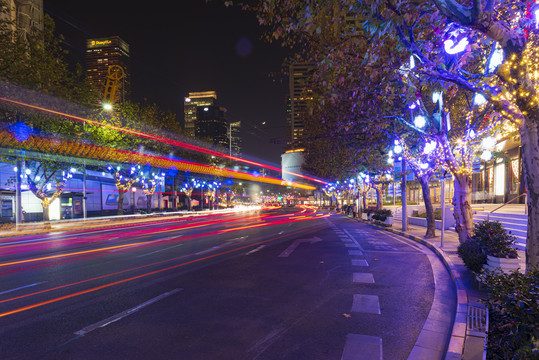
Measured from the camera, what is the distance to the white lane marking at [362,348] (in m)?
4.17

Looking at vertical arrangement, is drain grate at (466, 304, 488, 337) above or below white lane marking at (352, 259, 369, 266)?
above

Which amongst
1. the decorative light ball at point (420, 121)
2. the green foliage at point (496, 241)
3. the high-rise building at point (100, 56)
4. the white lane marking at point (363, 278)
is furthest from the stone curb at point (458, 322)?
the high-rise building at point (100, 56)

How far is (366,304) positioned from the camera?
248 inches

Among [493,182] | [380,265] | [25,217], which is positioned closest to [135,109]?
[25,217]

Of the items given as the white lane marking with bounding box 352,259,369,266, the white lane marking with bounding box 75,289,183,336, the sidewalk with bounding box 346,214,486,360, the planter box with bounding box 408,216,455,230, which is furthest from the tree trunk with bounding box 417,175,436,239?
the white lane marking with bounding box 75,289,183,336

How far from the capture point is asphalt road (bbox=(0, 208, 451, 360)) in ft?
14.6

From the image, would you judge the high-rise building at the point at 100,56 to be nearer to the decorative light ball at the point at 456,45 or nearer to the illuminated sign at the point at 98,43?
the illuminated sign at the point at 98,43

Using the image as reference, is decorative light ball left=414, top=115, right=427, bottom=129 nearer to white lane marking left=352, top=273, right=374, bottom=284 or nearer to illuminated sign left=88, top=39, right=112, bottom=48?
white lane marking left=352, top=273, right=374, bottom=284

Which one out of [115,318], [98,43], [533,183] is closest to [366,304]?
[533,183]

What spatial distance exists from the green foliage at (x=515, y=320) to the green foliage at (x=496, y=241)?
3578 millimetres

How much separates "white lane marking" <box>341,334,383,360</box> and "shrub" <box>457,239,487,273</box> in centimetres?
446

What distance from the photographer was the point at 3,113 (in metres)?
21.6

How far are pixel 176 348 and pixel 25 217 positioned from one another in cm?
3663

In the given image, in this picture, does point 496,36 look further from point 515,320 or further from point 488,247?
point 488,247
